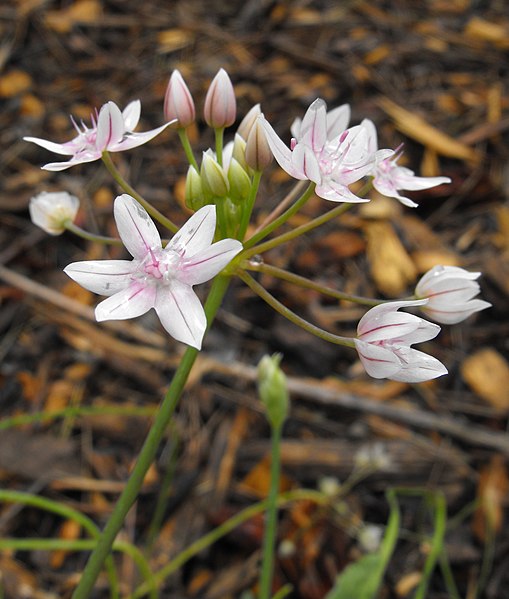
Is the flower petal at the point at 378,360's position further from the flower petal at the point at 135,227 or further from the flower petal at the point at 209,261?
the flower petal at the point at 135,227

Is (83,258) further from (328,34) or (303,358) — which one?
(328,34)

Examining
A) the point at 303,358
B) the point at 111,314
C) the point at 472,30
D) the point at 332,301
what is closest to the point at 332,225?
the point at 332,301

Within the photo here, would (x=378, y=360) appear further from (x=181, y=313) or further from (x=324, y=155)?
(x=324, y=155)

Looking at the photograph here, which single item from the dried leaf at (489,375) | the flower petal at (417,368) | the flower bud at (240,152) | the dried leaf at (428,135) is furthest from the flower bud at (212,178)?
the dried leaf at (428,135)

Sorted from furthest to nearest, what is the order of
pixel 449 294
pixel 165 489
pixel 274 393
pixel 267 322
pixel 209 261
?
pixel 267 322 → pixel 165 489 → pixel 274 393 → pixel 449 294 → pixel 209 261

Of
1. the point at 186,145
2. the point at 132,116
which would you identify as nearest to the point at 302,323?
the point at 186,145

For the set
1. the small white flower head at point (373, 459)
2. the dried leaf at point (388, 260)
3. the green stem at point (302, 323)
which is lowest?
the small white flower head at point (373, 459)

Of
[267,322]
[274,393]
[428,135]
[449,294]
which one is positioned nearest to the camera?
[449,294]
